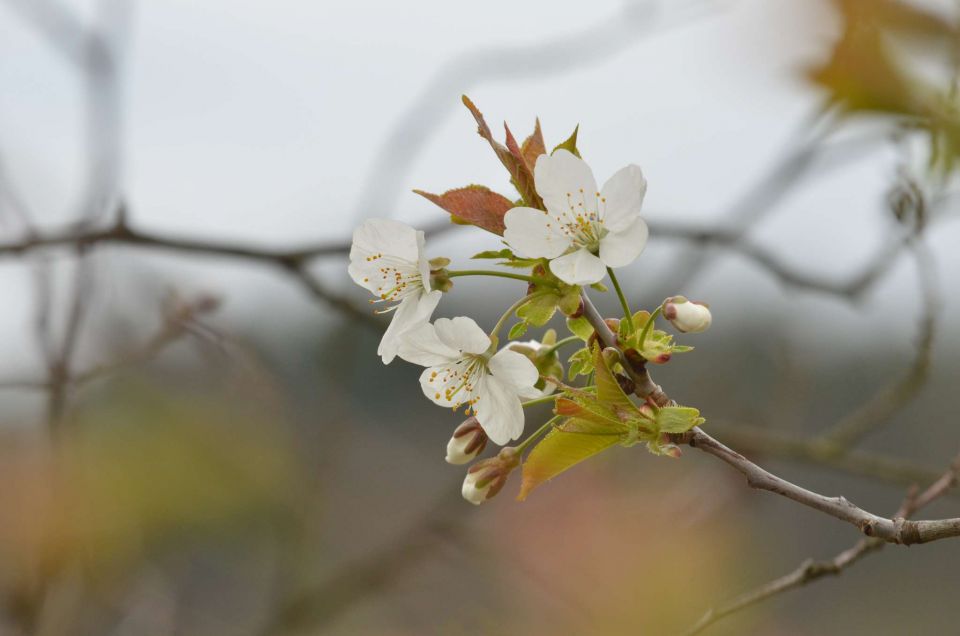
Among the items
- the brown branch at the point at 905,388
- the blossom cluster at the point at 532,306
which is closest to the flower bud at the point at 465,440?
the blossom cluster at the point at 532,306

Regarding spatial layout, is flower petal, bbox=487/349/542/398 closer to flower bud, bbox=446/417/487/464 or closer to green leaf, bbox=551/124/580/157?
flower bud, bbox=446/417/487/464

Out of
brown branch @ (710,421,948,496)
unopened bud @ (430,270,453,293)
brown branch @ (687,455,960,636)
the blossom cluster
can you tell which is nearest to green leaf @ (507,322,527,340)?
the blossom cluster

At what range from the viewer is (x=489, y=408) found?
0.74m

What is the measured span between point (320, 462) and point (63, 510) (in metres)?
0.78

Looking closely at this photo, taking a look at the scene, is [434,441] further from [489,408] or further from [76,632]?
[489,408]

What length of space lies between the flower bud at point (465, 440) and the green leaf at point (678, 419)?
19 centimetres

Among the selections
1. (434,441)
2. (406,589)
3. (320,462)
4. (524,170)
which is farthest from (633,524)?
(524,170)

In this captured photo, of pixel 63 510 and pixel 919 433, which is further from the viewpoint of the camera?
pixel 919 433

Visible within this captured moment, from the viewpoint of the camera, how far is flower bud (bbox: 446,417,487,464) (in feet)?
2.56

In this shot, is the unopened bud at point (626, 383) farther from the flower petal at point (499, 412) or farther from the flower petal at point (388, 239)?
the flower petal at point (388, 239)

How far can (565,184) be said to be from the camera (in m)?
0.69

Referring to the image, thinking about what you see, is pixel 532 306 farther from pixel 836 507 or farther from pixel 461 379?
pixel 836 507

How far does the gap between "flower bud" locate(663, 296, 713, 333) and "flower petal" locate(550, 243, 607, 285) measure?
78mm

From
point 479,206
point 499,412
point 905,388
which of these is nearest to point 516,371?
point 499,412
